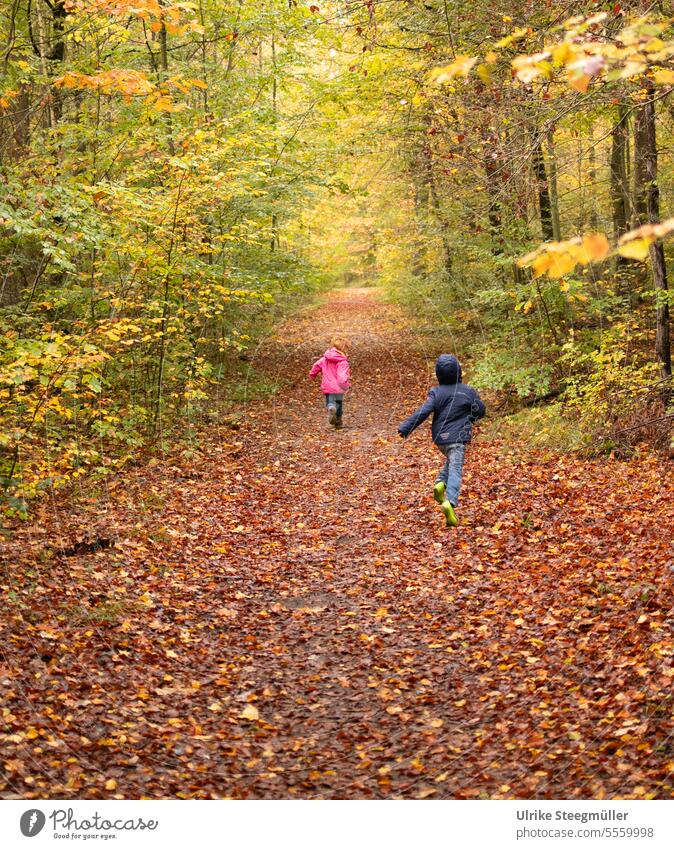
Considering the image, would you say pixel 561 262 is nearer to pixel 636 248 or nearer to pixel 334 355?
Answer: pixel 636 248

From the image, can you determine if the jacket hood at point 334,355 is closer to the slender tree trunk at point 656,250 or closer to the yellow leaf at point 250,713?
the slender tree trunk at point 656,250

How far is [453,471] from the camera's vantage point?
881cm

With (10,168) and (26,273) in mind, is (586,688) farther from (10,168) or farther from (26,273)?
(26,273)

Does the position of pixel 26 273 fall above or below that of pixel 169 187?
below

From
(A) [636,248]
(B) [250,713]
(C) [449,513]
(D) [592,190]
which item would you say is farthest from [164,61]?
(A) [636,248]

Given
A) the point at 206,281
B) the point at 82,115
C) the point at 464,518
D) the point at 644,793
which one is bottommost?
the point at 644,793

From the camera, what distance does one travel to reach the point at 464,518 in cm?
922

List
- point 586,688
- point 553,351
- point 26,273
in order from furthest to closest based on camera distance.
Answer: point 553,351 → point 26,273 → point 586,688

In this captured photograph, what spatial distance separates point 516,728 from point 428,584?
2.80 metres

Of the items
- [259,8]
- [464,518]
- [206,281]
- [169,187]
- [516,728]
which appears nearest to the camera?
[516,728]

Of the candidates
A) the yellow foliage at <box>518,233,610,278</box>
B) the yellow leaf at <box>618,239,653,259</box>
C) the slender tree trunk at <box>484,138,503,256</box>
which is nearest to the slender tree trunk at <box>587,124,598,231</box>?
the slender tree trunk at <box>484,138,503,256</box>

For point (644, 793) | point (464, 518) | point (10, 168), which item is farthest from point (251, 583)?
point (10, 168)

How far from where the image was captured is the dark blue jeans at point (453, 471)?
28.7 ft

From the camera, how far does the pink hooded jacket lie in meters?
13.9
